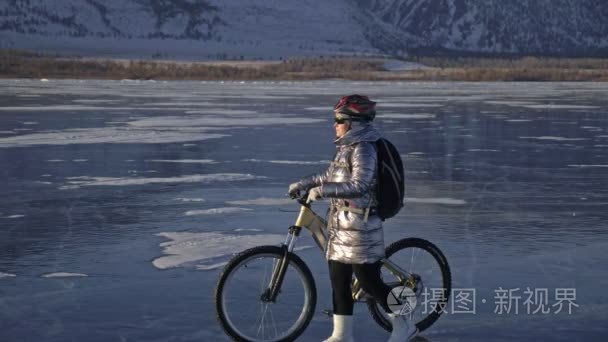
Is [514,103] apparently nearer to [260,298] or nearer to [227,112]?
[227,112]

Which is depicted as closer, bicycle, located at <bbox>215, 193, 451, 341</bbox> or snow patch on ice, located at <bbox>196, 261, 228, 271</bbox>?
bicycle, located at <bbox>215, 193, 451, 341</bbox>

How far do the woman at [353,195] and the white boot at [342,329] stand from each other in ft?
0.57

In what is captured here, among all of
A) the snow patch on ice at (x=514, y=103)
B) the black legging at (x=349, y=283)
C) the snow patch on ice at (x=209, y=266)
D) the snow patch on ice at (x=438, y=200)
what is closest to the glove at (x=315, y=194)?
the black legging at (x=349, y=283)

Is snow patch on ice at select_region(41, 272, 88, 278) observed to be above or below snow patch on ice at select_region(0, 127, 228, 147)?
above

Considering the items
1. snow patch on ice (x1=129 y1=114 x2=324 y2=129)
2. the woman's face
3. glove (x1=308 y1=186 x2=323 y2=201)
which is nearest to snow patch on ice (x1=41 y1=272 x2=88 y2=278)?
glove (x1=308 y1=186 x2=323 y2=201)

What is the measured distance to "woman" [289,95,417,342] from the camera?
6.54 meters

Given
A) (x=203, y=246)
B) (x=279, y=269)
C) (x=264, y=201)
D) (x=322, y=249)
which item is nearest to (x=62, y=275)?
(x=203, y=246)

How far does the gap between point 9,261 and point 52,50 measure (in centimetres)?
15286

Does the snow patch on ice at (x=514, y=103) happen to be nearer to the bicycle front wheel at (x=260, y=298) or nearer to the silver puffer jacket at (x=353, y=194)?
the bicycle front wheel at (x=260, y=298)

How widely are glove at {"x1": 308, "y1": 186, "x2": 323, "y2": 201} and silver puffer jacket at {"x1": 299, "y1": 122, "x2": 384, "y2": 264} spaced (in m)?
0.04

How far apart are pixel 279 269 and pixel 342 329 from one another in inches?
21.2

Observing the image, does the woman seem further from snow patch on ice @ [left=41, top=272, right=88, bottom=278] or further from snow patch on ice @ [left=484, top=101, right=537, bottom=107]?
snow patch on ice @ [left=484, top=101, right=537, bottom=107]

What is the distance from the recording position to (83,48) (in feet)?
538

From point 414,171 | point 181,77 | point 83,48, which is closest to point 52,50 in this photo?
point 83,48
